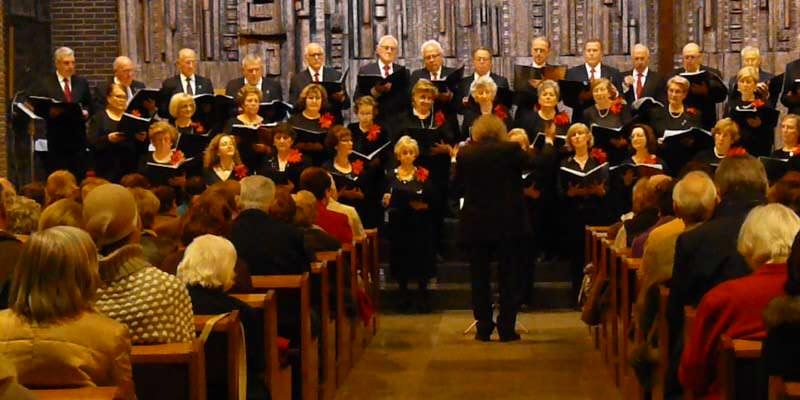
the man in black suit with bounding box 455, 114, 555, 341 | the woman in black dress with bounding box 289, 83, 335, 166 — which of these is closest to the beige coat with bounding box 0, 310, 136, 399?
the man in black suit with bounding box 455, 114, 555, 341

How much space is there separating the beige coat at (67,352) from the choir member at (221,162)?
6.04m

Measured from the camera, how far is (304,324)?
19.7ft

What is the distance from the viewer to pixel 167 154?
9.85 meters

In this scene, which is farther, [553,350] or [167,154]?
[167,154]

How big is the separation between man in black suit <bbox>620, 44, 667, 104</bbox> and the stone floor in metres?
2.41

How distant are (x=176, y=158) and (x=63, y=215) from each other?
15.1ft

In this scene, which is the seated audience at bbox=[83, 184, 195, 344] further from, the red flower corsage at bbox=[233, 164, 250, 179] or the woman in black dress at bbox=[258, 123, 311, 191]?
the woman in black dress at bbox=[258, 123, 311, 191]

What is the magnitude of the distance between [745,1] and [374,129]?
4.15 metres

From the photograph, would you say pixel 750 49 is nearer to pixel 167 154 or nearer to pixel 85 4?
pixel 167 154

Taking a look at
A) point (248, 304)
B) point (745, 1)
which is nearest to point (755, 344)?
point (248, 304)

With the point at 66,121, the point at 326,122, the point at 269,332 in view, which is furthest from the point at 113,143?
the point at 269,332

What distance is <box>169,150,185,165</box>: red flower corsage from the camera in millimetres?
9773

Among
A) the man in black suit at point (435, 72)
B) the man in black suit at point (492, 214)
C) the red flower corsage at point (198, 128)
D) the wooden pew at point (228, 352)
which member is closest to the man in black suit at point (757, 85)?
the man in black suit at point (435, 72)

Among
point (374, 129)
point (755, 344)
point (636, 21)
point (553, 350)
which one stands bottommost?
point (553, 350)
